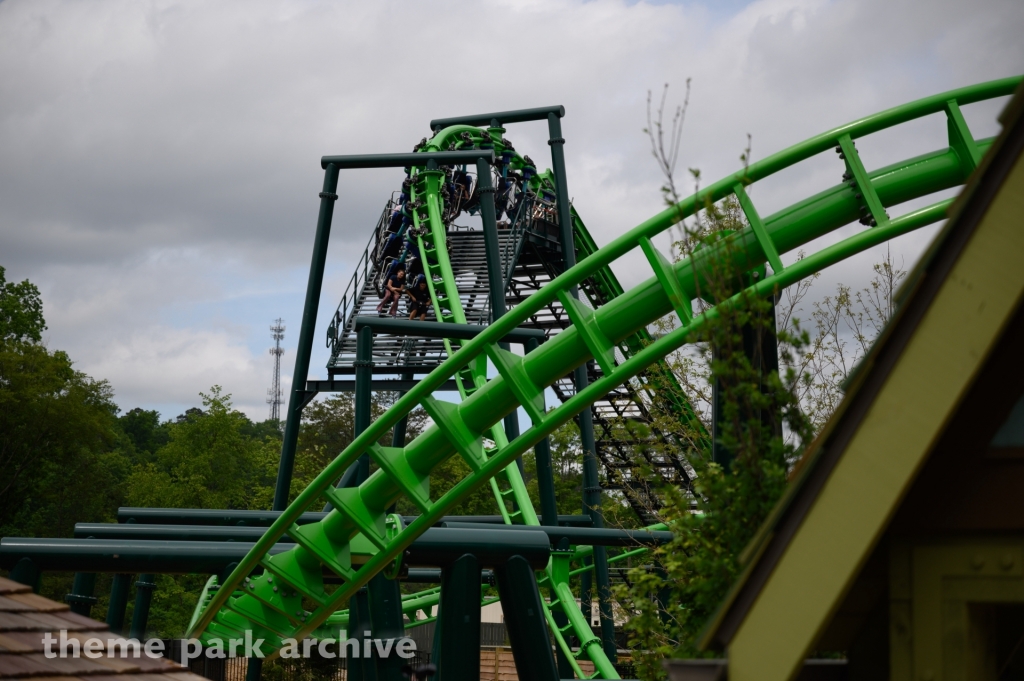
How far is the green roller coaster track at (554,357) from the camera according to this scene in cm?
550

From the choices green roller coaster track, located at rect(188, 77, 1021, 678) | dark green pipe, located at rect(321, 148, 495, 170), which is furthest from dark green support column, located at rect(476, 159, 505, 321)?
green roller coaster track, located at rect(188, 77, 1021, 678)

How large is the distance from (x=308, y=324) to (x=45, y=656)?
8.17 metres

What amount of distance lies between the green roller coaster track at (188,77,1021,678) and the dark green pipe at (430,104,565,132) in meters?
8.15

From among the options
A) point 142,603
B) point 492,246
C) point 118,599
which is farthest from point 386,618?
point 492,246

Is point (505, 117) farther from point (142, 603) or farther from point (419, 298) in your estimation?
point (142, 603)

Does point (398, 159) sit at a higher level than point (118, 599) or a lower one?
higher

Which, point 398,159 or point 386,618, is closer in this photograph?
point 386,618

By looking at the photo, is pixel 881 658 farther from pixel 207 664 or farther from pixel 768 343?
pixel 207 664

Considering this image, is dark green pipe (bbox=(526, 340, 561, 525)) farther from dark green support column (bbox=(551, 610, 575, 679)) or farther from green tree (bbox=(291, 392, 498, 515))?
green tree (bbox=(291, 392, 498, 515))

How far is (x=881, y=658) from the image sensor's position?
320 centimetres

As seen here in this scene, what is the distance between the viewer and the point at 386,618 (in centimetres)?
724

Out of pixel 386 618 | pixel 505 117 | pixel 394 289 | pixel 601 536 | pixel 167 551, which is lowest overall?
pixel 386 618

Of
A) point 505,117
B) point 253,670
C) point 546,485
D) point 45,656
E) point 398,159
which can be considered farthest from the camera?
point 505,117

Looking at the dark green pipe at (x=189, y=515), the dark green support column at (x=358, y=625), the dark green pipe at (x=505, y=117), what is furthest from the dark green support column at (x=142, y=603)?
the dark green pipe at (x=505, y=117)
